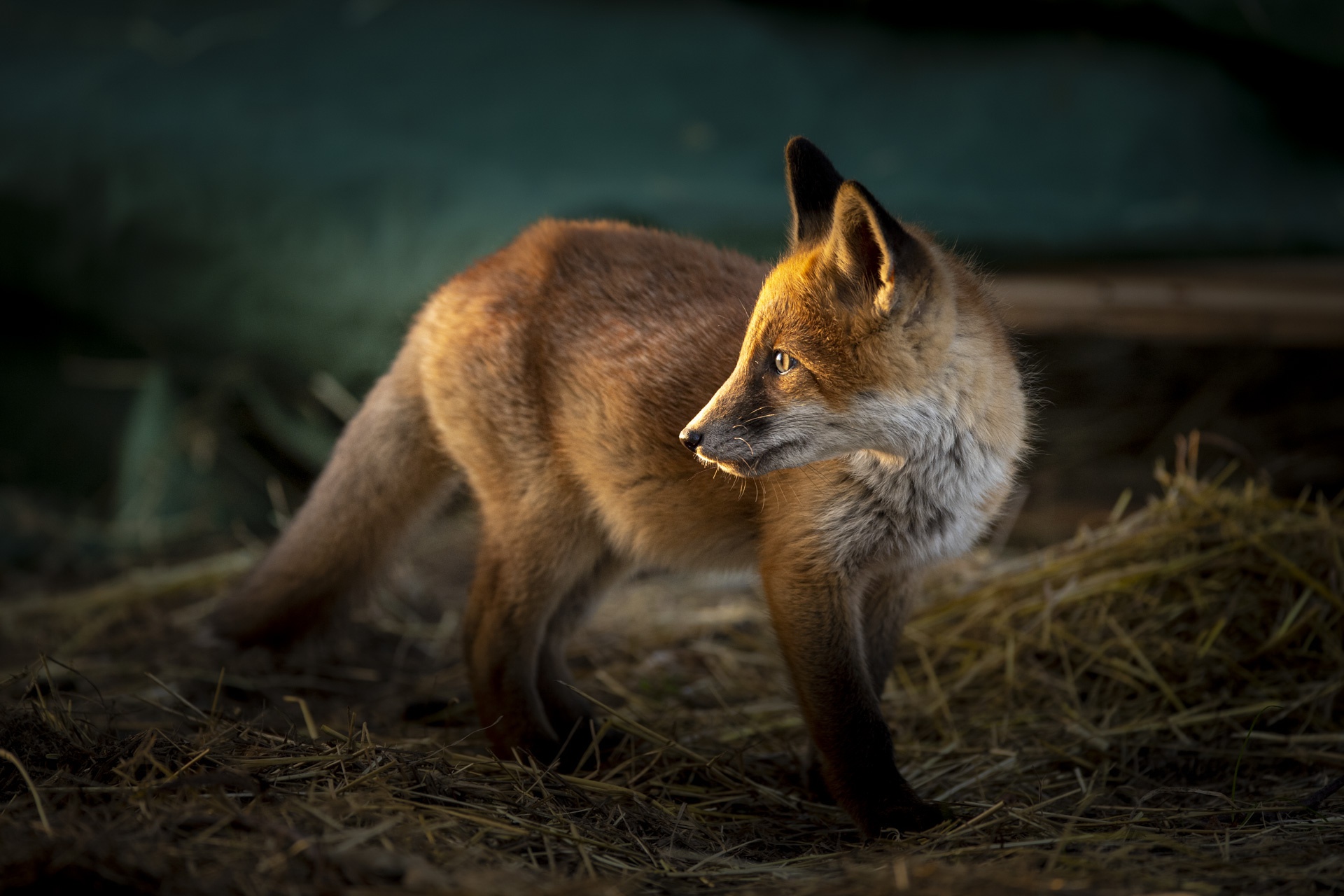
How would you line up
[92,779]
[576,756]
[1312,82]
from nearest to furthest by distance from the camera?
1. [92,779]
2. [576,756]
3. [1312,82]

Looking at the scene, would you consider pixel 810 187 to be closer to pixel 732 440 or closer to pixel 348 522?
pixel 732 440

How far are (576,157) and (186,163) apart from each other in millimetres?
2046

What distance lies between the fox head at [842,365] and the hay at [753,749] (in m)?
0.98

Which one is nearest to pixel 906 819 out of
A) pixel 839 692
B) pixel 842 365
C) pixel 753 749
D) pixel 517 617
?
pixel 839 692

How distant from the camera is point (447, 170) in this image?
5621 mm

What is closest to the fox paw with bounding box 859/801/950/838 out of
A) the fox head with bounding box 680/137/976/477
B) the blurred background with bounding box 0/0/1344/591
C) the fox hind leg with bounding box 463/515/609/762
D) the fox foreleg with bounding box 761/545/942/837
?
the fox foreleg with bounding box 761/545/942/837

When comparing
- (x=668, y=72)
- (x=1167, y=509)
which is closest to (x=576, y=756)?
(x=1167, y=509)

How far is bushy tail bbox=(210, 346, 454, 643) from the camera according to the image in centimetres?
368

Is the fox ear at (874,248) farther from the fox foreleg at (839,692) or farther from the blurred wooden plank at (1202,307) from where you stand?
the blurred wooden plank at (1202,307)

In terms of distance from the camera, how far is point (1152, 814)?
2.74 meters

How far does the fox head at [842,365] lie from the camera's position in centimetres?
263

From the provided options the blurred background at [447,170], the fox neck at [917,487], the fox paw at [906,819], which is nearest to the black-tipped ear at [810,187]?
the fox neck at [917,487]

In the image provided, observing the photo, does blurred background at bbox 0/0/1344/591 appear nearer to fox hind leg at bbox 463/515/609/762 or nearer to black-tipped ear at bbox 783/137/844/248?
fox hind leg at bbox 463/515/609/762

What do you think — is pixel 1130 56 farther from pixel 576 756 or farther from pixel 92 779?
pixel 92 779
